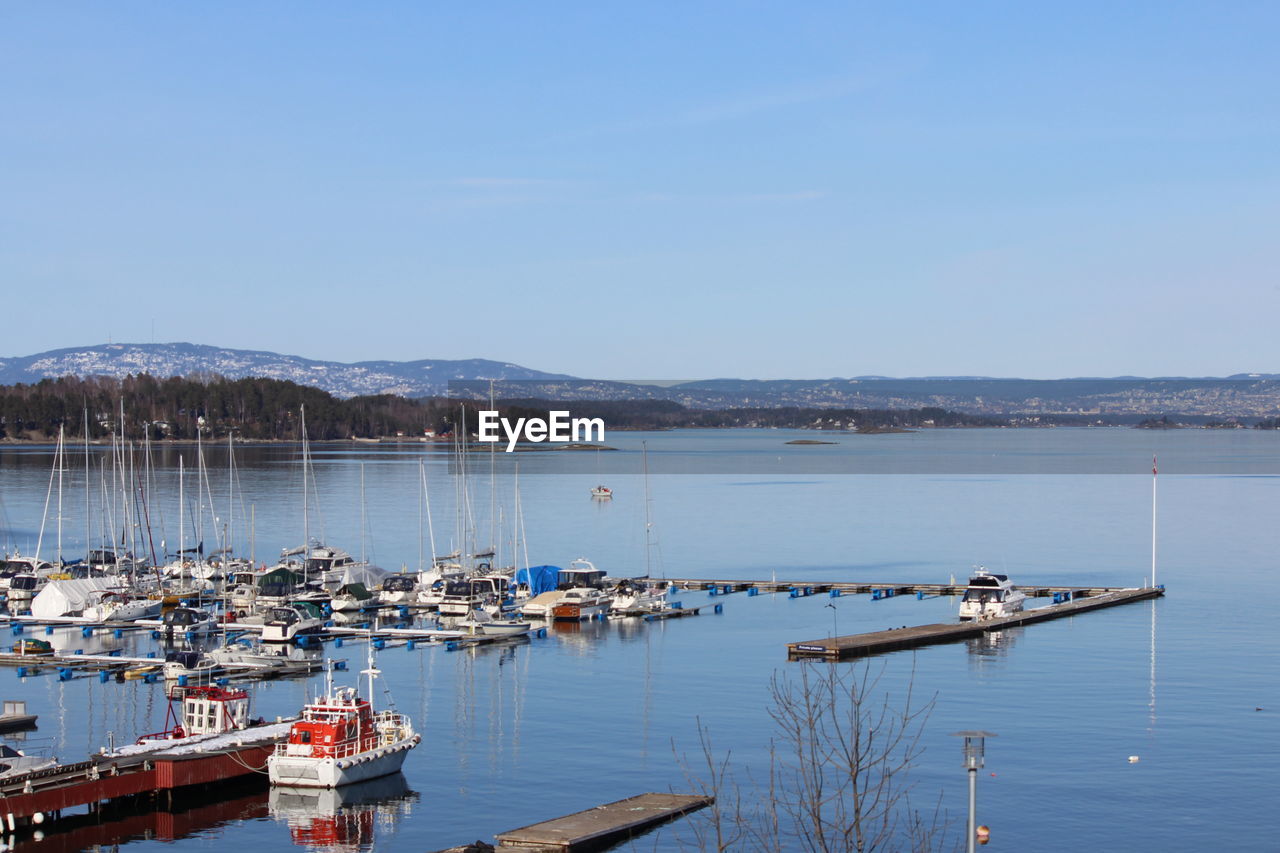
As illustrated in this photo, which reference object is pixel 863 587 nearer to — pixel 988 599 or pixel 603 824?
pixel 988 599

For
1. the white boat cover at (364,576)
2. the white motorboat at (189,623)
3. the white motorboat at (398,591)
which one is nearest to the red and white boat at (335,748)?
the white motorboat at (189,623)

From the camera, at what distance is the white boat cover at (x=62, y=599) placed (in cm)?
5475

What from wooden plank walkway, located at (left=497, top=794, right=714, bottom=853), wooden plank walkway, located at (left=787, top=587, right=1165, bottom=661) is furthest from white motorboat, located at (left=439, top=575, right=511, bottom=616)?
wooden plank walkway, located at (left=497, top=794, right=714, bottom=853)

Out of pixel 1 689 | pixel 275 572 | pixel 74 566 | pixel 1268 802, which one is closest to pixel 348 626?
pixel 275 572

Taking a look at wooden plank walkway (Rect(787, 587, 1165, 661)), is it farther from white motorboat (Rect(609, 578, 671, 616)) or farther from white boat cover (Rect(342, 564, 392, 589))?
white boat cover (Rect(342, 564, 392, 589))

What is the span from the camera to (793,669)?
4284 cm

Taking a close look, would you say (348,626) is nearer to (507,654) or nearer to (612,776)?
(507,654)

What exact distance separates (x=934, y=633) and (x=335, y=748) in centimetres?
2451

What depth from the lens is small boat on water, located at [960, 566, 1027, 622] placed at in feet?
172

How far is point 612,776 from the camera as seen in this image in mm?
30641

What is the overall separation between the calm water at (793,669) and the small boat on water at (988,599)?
166 centimetres

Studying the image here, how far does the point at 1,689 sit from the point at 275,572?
17993 mm

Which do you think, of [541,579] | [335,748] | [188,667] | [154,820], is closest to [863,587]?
[541,579]

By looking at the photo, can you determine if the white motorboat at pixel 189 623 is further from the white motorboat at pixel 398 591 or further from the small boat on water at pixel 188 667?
the white motorboat at pixel 398 591
